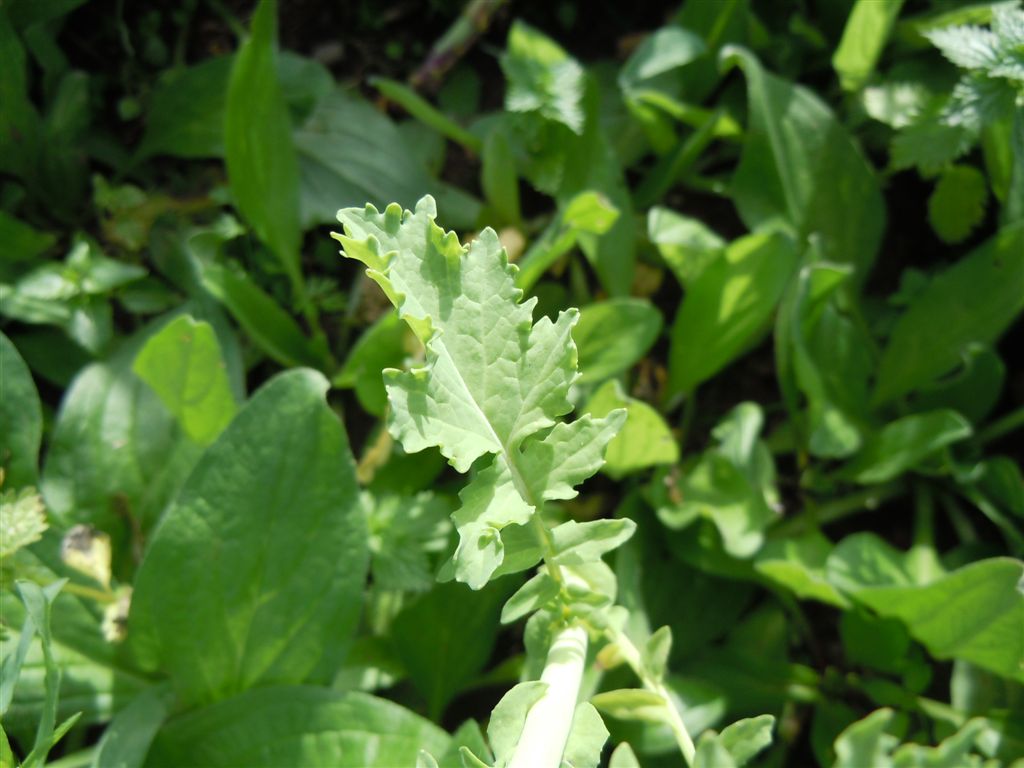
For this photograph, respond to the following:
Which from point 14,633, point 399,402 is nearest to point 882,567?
point 399,402

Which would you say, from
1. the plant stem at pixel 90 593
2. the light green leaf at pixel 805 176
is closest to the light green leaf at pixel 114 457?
the plant stem at pixel 90 593

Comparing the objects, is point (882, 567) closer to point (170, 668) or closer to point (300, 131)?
point (170, 668)

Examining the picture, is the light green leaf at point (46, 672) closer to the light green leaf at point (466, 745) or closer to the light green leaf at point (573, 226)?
the light green leaf at point (466, 745)

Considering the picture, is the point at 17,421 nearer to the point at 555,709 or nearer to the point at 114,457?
the point at 114,457

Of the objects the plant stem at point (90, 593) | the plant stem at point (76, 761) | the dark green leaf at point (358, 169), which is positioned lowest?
the plant stem at point (76, 761)

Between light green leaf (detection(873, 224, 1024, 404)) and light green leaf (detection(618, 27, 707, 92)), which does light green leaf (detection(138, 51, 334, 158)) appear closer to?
light green leaf (detection(618, 27, 707, 92))
